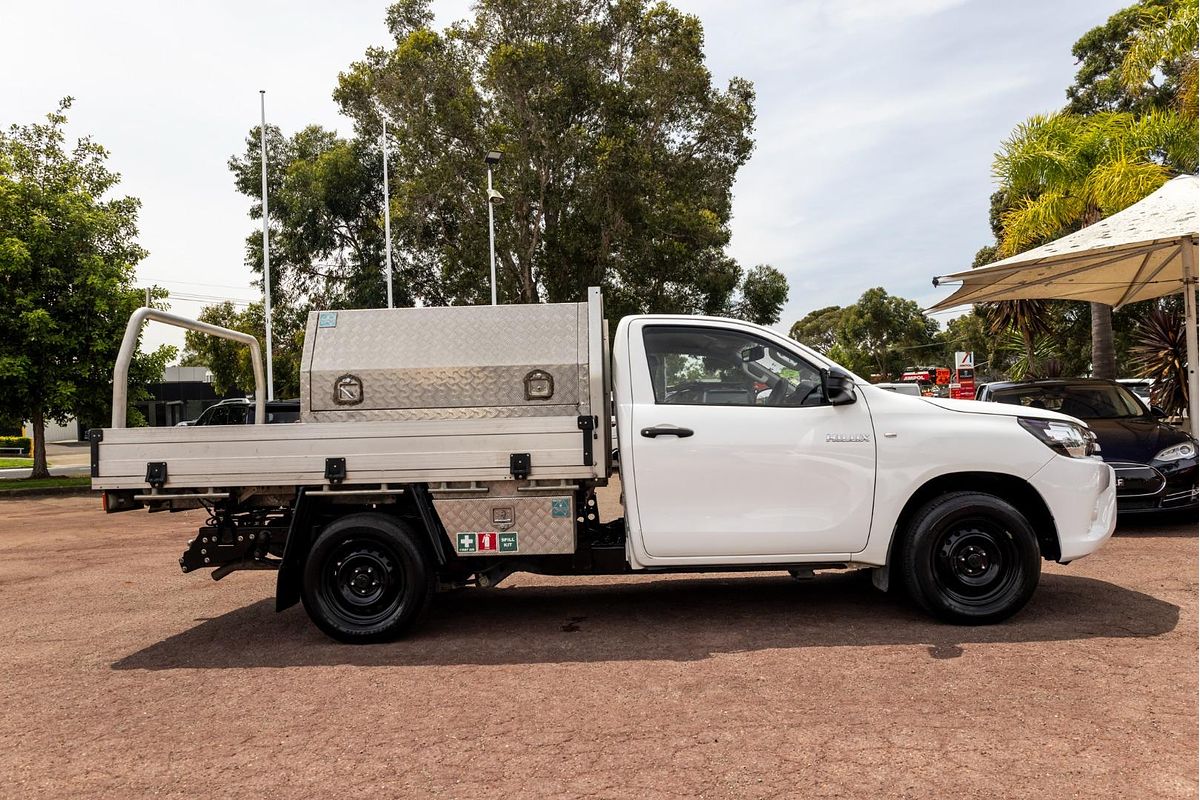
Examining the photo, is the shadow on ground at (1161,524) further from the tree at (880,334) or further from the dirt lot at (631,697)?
the tree at (880,334)

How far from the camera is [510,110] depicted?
26.5 meters

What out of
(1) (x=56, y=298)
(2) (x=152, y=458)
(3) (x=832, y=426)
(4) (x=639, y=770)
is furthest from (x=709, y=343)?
(1) (x=56, y=298)

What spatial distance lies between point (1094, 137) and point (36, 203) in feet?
76.7

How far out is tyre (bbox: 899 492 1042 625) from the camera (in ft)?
17.9

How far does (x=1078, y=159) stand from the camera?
17.6 meters

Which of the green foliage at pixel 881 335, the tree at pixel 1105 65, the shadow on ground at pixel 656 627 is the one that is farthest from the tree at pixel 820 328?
the shadow on ground at pixel 656 627

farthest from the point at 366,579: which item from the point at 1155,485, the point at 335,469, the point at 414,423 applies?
the point at 1155,485

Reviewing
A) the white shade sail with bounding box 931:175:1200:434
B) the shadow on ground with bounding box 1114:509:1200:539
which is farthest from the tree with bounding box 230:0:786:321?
the shadow on ground with bounding box 1114:509:1200:539

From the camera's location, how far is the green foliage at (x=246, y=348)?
34906 millimetres

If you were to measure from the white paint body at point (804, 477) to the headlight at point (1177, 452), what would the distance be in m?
3.68

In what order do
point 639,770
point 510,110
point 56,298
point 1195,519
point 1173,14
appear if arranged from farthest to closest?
point 510,110
point 56,298
point 1173,14
point 1195,519
point 639,770

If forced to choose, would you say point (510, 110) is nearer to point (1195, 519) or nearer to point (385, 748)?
point (1195, 519)

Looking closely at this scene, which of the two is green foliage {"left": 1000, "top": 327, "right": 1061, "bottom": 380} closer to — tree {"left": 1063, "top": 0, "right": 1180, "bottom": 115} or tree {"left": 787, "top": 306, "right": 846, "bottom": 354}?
tree {"left": 1063, "top": 0, "right": 1180, "bottom": 115}

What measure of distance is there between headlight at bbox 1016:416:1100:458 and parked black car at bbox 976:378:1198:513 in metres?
2.55
